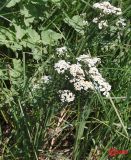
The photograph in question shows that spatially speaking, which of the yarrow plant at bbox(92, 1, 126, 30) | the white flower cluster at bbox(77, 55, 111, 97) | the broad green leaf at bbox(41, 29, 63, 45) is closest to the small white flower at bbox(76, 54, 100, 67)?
the white flower cluster at bbox(77, 55, 111, 97)

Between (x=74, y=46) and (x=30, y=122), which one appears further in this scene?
(x=74, y=46)

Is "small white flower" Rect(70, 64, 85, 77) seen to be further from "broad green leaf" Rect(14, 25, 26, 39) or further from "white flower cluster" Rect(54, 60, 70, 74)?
"broad green leaf" Rect(14, 25, 26, 39)

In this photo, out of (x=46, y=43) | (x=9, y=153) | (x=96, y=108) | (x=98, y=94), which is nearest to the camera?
(x=98, y=94)

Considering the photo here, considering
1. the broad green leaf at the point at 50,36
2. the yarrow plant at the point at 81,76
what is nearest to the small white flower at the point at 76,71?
the yarrow plant at the point at 81,76

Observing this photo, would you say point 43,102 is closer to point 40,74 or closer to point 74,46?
point 40,74

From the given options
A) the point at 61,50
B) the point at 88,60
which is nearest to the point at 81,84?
the point at 88,60

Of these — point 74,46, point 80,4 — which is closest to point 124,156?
point 74,46
